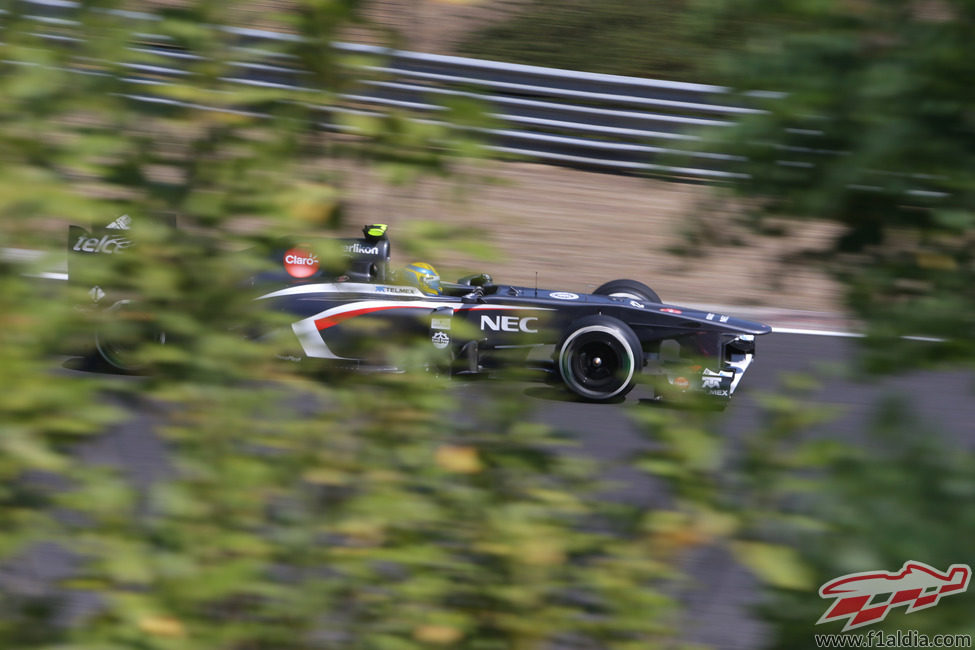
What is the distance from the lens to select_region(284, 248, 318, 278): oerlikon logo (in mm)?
1395

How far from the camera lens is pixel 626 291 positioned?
321 inches

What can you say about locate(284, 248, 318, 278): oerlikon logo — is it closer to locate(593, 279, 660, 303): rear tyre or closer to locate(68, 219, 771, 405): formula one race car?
locate(68, 219, 771, 405): formula one race car

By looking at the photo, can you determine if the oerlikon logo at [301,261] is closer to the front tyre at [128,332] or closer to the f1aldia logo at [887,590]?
the front tyre at [128,332]

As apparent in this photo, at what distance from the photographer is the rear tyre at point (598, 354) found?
7.27m

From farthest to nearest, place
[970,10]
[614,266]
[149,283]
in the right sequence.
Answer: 1. [614,266]
2. [149,283]
3. [970,10]

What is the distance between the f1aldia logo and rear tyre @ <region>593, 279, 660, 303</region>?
677 cm

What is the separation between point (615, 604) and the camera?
4.39 feet

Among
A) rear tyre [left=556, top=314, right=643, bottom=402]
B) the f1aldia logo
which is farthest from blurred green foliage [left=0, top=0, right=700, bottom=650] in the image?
rear tyre [left=556, top=314, right=643, bottom=402]

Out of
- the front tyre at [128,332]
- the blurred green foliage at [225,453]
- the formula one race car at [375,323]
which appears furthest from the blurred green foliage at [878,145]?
the front tyre at [128,332]

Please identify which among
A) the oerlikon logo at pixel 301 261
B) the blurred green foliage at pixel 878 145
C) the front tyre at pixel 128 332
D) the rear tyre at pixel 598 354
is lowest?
the rear tyre at pixel 598 354

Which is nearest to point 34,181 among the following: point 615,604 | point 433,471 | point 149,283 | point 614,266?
point 149,283

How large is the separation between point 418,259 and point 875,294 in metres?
0.65

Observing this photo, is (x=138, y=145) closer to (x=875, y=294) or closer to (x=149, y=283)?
(x=149, y=283)

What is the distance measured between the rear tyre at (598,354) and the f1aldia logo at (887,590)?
5.92 m
